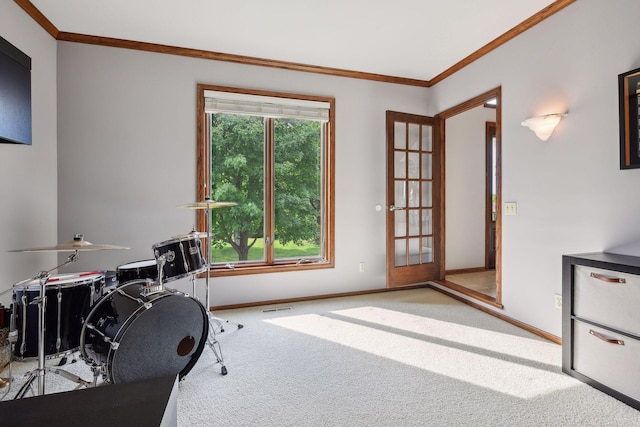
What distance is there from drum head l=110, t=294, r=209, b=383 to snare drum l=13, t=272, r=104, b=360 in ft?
1.18

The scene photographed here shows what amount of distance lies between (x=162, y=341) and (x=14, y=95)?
143 centimetres

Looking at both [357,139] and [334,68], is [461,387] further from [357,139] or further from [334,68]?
[334,68]

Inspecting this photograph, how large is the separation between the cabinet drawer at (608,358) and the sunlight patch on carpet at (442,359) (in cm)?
15

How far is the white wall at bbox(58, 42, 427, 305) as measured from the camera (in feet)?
9.52

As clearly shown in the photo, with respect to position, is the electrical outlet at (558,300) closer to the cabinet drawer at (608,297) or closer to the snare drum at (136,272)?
the cabinet drawer at (608,297)

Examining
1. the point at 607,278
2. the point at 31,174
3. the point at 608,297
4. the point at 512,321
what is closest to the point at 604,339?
the point at 608,297

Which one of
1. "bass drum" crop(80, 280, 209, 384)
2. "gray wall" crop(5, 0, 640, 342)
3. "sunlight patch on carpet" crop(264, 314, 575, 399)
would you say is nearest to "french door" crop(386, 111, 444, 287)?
"gray wall" crop(5, 0, 640, 342)

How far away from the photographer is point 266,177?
353 cm

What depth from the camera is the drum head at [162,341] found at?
1669mm

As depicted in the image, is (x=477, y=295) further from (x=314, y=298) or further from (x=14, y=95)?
(x=14, y=95)

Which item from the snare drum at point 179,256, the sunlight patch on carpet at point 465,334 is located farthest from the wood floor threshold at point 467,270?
the snare drum at point 179,256

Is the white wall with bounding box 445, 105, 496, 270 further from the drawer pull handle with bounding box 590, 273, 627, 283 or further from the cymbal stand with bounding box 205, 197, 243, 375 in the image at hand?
the cymbal stand with bounding box 205, 197, 243, 375

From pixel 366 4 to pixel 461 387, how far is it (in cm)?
266

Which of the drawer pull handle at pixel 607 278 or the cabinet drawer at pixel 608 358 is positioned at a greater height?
the drawer pull handle at pixel 607 278
